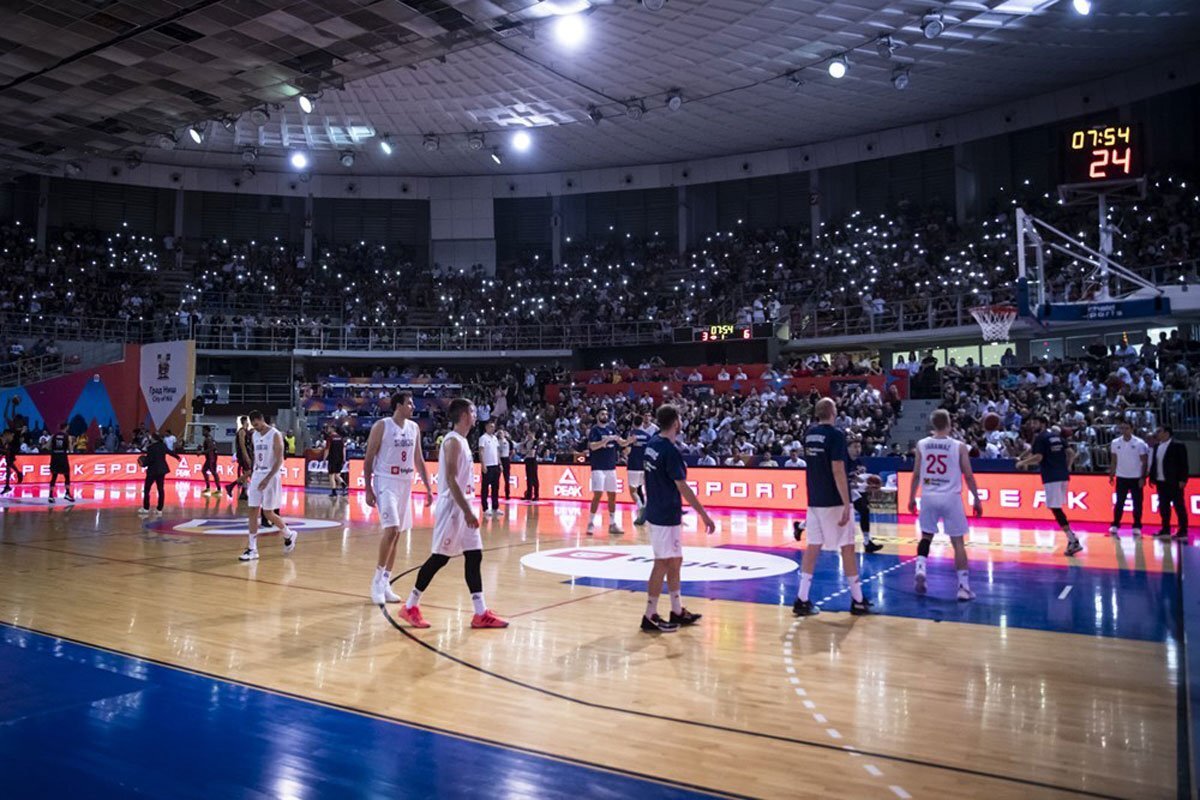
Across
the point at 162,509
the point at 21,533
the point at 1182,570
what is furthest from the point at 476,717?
the point at 162,509

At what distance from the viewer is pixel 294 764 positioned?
3945mm

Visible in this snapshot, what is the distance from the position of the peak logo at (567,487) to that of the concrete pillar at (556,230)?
19.2m

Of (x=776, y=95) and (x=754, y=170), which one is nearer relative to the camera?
(x=776, y=95)

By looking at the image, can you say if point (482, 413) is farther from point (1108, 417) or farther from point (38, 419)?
point (1108, 417)

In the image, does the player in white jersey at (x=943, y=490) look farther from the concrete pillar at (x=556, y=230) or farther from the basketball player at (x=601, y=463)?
the concrete pillar at (x=556, y=230)

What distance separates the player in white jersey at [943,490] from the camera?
8062 mm

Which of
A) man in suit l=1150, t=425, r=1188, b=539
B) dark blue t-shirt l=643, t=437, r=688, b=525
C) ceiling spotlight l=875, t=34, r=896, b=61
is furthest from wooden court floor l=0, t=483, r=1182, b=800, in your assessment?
ceiling spotlight l=875, t=34, r=896, b=61

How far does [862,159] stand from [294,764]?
32.4m

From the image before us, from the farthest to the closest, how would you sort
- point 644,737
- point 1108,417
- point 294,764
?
1. point 1108,417
2. point 644,737
3. point 294,764

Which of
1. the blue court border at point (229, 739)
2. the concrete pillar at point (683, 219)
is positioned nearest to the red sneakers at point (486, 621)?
the blue court border at point (229, 739)

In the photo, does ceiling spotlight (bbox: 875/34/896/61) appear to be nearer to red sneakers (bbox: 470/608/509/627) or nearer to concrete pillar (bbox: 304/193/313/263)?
red sneakers (bbox: 470/608/509/627)

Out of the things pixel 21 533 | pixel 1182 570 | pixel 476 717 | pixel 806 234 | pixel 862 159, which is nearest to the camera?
pixel 476 717

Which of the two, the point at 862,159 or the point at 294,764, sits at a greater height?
the point at 862,159

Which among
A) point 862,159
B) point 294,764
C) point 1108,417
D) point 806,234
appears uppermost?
point 862,159
